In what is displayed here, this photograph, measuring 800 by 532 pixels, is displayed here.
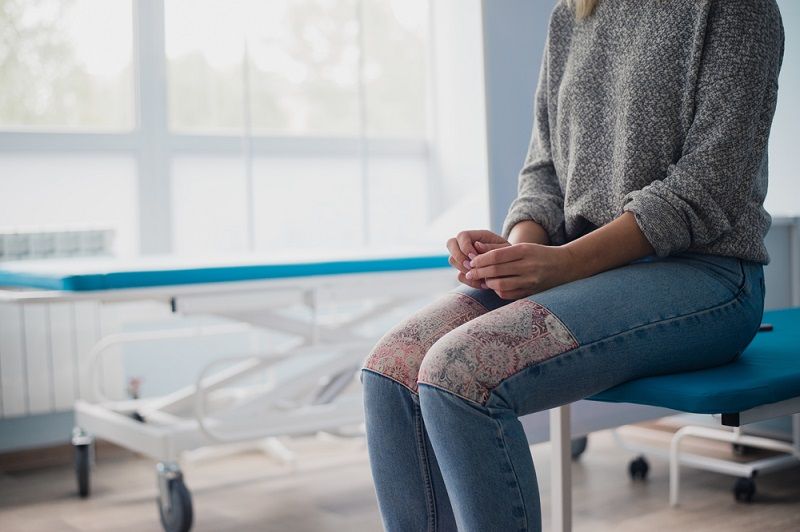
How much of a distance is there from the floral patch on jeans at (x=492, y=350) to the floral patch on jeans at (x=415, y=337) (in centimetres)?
9

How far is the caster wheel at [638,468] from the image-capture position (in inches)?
98.5

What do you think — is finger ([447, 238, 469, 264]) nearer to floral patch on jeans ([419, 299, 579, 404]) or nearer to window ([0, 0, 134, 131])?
floral patch on jeans ([419, 299, 579, 404])

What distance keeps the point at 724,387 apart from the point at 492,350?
10.8 inches

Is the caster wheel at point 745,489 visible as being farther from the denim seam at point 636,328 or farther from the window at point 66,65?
the window at point 66,65

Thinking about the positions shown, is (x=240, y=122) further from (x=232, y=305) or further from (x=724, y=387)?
(x=724, y=387)

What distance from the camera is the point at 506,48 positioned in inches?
78.4

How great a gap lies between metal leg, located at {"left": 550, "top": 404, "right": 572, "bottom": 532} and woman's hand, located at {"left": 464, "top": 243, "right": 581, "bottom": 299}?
14.4 inches

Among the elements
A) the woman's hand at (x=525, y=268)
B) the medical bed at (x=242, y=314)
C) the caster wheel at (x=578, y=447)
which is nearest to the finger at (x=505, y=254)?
the woman's hand at (x=525, y=268)

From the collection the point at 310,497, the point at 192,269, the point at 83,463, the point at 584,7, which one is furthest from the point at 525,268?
the point at 83,463

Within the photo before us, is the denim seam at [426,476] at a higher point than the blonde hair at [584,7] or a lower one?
lower

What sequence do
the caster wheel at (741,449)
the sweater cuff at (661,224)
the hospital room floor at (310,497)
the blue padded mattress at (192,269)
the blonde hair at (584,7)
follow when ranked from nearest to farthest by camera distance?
1. the sweater cuff at (661,224)
2. the blonde hair at (584,7)
3. the blue padded mattress at (192,269)
4. the hospital room floor at (310,497)
5. the caster wheel at (741,449)

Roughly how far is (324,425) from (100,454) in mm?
1103

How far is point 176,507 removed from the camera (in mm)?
2113

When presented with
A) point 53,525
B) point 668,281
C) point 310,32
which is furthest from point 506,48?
point 310,32
